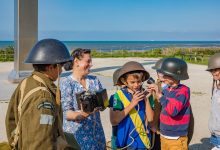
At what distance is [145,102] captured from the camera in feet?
10.4

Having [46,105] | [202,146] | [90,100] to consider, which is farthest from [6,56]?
[46,105]

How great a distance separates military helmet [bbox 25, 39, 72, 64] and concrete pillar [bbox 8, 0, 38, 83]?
1042 cm

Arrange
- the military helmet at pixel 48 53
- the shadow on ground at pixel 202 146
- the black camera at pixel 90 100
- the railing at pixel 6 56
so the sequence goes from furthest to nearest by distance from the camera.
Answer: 1. the railing at pixel 6 56
2. the shadow on ground at pixel 202 146
3. the black camera at pixel 90 100
4. the military helmet at pixel 48 53

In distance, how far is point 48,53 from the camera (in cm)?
221

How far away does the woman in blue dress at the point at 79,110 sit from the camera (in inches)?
123

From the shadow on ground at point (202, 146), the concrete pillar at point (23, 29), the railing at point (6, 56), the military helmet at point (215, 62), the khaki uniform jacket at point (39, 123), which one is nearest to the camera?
the khaki uniform jacket at point (39, 123)

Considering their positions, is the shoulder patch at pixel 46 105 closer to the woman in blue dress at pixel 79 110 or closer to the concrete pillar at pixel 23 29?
the woman in blue dress at pixel 79 110

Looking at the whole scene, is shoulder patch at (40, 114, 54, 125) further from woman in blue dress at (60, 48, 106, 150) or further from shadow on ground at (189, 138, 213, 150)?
shadow on ground at (189, 138, 213, 150)

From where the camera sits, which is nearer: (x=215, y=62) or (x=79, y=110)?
(x=79, y=110)

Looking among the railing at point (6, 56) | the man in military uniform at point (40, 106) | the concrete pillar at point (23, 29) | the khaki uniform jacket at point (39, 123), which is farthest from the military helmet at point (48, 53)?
the railing at point (6, 56)

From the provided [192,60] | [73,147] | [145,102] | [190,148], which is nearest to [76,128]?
[145,102]

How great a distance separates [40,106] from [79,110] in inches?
48.5

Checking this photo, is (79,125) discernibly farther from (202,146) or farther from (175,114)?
(202,146)

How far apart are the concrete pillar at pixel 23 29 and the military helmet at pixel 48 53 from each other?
34.2ft
